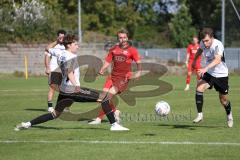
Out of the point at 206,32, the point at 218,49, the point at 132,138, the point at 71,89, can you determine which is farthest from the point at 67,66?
the point at 218,49

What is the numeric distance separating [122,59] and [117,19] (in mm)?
64593

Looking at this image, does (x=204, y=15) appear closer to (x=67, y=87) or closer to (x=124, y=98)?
(x=124, y=98)

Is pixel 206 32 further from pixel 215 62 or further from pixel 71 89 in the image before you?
pixel 71 89

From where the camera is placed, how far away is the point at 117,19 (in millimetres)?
78000

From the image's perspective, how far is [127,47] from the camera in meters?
13.8

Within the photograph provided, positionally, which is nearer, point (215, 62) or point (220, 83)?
point (215, 62)

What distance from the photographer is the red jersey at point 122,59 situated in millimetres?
13766

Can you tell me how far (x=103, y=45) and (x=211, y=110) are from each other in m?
29.2

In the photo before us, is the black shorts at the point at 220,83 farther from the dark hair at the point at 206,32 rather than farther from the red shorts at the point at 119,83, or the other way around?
the red shorts at the point at 119,83

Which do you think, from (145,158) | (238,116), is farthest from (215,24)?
(145,158)

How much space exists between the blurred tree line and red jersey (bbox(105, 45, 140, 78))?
30171 mm

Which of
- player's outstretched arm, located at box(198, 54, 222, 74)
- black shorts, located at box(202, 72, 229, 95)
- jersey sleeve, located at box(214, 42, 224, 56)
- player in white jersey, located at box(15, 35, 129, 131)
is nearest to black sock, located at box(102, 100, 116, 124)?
player in white jersey, located at box(15, 35, 129, 131)

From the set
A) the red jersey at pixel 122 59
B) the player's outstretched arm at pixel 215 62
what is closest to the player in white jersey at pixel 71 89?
the red jersey at pixel 122 59

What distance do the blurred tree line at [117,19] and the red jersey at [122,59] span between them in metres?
30.2
